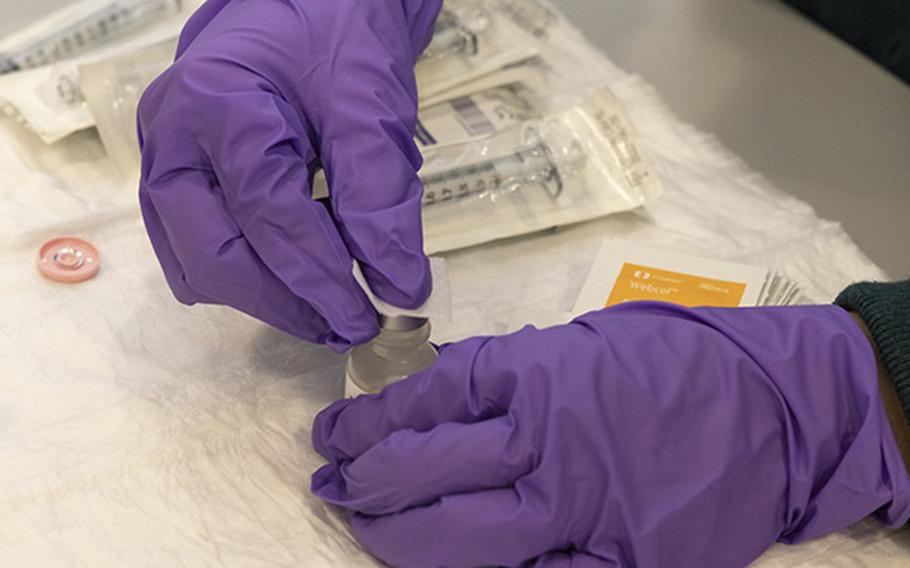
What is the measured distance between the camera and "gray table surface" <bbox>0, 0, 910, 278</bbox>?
3.91 ft

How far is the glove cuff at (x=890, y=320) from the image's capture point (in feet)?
2.46

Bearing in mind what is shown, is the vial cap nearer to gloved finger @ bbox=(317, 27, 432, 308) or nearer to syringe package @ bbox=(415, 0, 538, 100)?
gloved finger @ bbox=(317, 27, 432, 308)

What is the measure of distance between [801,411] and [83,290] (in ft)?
1.92

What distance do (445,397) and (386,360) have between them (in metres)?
0.10

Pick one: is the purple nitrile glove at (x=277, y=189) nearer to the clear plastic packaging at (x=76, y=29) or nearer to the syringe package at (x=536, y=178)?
the syringe package at (x=536, y=178)

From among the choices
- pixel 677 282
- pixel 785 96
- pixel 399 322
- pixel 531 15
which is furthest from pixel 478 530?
pixel 785 96

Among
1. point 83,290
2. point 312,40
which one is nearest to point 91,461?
point 83,290

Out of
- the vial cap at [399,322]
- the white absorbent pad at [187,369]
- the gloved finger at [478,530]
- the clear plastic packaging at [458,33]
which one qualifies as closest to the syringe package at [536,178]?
the white absorbent pad at [187,369]

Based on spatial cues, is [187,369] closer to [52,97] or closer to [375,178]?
[375,178]

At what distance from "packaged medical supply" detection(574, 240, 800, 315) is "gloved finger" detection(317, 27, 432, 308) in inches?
9.6

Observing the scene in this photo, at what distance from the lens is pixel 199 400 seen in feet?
2.74

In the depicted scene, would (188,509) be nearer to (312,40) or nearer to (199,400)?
(199,400)

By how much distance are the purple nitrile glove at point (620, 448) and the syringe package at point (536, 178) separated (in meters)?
0.26

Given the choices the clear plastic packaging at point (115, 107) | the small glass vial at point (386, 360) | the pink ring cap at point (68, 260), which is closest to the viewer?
the small glass vial at point (386, 360)
